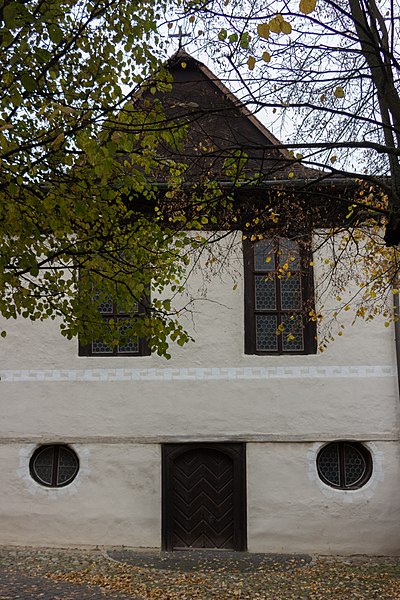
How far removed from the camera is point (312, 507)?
11.0 meters

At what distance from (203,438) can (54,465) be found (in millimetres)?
2377

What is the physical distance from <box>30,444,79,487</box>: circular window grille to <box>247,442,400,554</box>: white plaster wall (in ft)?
9.05

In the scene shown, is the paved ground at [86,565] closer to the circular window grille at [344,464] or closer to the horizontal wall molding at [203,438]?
the circular window grille at [344,464]

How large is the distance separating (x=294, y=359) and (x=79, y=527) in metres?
4.13

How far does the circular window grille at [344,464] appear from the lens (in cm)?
1114

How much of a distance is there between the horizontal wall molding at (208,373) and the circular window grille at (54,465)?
111 centimetres

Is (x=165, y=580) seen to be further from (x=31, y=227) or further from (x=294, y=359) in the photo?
(x=31, y=227)

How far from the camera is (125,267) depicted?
7.53m

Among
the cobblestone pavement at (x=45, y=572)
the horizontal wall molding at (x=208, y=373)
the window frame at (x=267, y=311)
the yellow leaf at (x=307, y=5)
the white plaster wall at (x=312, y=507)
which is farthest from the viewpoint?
the window frame at (x=267, y=311)

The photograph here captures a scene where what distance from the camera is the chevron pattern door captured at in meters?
11.1

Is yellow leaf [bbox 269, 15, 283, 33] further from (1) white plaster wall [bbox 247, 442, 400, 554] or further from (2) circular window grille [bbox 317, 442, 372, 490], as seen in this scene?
(2) circular window grille [bbox 317, 442, 372, 490]

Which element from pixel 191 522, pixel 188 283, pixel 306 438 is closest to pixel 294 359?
pixel 306 438

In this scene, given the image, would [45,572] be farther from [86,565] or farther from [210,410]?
[210,410]

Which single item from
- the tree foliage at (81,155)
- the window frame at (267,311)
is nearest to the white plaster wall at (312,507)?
the window frame at (267,311)
